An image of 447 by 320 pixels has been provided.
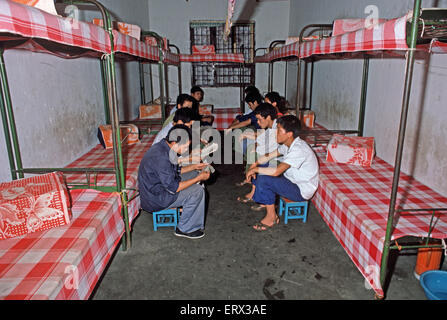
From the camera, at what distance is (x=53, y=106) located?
412 cm

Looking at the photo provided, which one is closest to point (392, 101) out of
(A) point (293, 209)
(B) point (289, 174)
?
(B) point (289, 174)

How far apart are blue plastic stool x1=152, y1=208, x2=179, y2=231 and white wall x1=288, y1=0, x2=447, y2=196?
300 cm

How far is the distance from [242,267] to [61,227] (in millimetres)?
1705

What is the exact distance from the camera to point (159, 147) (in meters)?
3.34

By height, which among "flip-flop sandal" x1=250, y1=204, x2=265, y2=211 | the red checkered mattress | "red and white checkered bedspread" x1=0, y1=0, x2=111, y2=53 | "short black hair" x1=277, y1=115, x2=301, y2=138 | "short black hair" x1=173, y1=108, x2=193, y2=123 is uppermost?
"red and white checkered bedspread" x1=0, y1=0, x2=111, y2=53

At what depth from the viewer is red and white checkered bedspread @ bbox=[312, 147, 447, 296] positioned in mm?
2600

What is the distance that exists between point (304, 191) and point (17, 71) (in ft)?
11.5

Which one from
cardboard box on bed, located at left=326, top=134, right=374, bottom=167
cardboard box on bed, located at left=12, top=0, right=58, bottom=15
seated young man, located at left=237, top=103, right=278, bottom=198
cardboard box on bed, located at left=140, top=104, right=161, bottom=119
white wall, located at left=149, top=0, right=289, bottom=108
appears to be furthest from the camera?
white wall, located at left=149, top=0, right=289, bottom=108

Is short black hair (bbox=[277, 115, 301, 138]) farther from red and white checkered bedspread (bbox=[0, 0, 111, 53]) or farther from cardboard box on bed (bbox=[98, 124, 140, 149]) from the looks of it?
cardboard box on bed (bbox=[98, 124, 140, 149])

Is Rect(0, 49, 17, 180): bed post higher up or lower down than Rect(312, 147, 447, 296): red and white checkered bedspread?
higher up

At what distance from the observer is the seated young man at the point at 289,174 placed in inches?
144

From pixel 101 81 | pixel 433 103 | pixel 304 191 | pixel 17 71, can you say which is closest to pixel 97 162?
pixel 17 71

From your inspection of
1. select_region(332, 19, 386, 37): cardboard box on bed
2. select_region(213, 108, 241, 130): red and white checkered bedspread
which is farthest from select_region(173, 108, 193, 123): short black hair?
select_region(213, 108, 241, 130): red and white checkered bedspread
